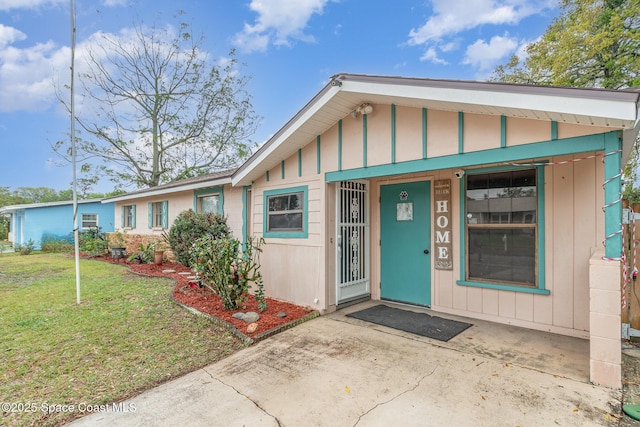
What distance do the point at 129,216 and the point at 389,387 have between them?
547 inches

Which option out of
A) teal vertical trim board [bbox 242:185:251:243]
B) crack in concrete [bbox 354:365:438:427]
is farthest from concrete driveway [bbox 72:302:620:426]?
teal vertical trim board [bbox 242:185:251:243]

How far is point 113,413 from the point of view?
2.62 m

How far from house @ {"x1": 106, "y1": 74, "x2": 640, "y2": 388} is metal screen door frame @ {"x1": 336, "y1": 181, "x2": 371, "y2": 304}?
1.1 inches

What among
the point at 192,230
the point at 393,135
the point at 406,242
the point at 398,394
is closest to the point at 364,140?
the point at 393,135

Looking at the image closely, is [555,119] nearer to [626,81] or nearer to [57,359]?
[57,359]

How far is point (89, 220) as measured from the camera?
58.5ft

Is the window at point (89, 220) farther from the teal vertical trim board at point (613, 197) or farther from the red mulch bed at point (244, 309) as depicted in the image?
the teal vertical trim board at point (613, 197)

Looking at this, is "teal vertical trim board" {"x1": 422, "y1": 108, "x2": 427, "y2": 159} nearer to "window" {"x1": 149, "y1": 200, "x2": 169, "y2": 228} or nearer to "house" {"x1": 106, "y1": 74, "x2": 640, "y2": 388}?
"house" {"x1": 106, "y1": 74, "x2": 640, "y2": 388}

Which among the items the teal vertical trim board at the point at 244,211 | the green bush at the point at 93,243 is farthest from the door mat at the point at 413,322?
the green bush at the point at 93,243

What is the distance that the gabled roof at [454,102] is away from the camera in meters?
2.64

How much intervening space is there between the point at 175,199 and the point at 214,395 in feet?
28.4

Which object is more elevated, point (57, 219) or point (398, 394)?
point (57, 219)

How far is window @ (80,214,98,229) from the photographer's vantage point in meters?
17.6

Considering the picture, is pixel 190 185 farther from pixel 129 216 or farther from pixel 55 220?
pixel 55 220
